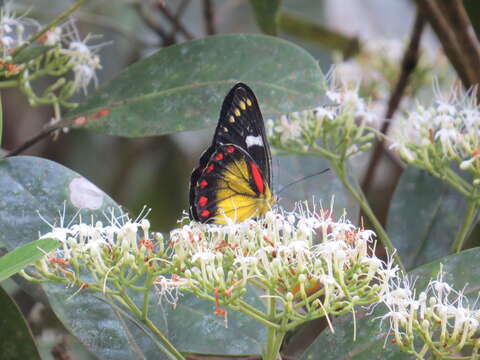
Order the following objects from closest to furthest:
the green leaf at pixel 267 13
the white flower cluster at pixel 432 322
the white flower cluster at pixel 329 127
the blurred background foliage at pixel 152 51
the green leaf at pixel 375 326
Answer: the white flower cluster at pixel 432 322 < the green leaf at pixel 375 326 < the white flower cluster at pixel 329 127 < the green leaf at pixel 267 13 < the blurred background foliage at pixel 152 51

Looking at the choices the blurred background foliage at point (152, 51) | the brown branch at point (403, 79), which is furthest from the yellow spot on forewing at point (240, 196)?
the blurred background foliage at point (152, 51)

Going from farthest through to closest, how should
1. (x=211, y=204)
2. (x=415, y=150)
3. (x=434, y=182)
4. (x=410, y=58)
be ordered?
(x=410, y=58), (x=434, y=182), (x=415, y=150), (x=211, y=204)

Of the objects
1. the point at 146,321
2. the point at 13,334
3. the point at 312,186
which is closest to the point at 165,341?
the point at 146,321

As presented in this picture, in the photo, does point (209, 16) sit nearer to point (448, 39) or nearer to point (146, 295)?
point (448, 39)

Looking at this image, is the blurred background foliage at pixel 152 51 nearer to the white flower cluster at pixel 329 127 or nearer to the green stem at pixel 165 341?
the white flower cluster at pixel 329 127

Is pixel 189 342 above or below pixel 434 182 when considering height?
below

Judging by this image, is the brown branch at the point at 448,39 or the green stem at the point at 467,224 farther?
the brown branch at the point at 448,39

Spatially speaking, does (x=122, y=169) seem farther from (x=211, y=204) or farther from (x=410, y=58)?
(x=211, y=204)

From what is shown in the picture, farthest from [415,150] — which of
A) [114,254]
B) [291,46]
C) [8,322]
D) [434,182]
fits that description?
[8,322]
